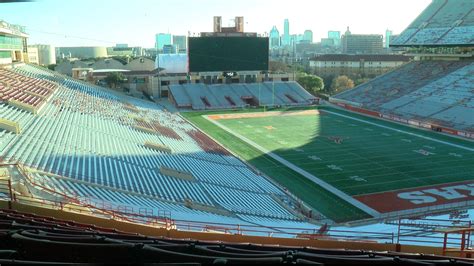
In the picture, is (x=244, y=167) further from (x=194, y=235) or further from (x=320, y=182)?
(x=194, y=235)

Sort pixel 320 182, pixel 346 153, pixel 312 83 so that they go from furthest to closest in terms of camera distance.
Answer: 1. pixel 312 83
2. pixel 346 153
3. pixel 320 182

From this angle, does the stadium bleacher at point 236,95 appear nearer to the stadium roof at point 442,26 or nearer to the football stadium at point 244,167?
the football stadium at point 244,167

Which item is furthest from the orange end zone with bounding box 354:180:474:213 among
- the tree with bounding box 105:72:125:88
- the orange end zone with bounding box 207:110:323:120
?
the tree with bounding box 105:72:125:88

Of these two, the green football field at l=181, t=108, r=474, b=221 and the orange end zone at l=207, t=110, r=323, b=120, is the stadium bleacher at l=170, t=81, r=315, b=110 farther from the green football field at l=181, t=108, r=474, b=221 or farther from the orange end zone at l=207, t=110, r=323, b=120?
the green football field at l=181, t=108, r=474, b=221

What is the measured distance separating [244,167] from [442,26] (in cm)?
3636

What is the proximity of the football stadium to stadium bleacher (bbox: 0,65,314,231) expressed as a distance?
90 mm

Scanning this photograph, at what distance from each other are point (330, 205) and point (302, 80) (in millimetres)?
42557

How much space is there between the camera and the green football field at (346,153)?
20.1 metres

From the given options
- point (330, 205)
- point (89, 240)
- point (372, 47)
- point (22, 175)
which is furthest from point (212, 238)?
point (372, 47)

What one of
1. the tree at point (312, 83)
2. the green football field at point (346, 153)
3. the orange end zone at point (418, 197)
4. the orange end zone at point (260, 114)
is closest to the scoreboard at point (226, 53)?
the orange end zone at point (260, 114)

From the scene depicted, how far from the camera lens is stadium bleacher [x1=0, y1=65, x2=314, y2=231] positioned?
12.6 m

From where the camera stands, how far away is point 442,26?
4806cm

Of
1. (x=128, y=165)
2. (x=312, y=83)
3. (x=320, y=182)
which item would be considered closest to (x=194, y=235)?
(x=128, y=165)

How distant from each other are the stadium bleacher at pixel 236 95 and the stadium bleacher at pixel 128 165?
19365 mm
